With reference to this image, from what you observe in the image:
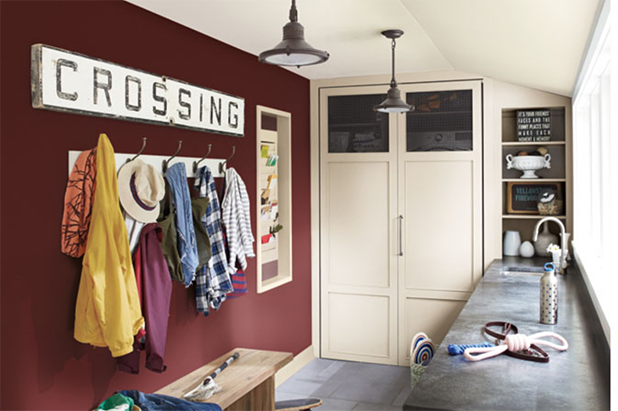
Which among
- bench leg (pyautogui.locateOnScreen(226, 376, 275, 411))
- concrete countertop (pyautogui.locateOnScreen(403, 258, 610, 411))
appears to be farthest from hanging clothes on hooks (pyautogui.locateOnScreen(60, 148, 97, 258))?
concrete countertop (pyautogui.locateOnScreen(403, 258, 610, 411))

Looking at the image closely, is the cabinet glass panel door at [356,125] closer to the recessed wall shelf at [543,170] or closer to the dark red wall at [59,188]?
the recessed wall shelf at [543,170]

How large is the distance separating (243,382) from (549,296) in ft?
5.26

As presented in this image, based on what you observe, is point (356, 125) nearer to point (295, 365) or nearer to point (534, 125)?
point (534, 125)

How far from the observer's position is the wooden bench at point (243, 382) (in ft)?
10.5

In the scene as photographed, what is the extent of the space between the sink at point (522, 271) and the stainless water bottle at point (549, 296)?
1565 millimetres

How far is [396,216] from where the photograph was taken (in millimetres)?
5254

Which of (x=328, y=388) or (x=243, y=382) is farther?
(x=328, y=388)

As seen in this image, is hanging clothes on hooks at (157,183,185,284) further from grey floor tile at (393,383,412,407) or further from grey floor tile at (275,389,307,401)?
grey floor tile at (393,383,412,407)

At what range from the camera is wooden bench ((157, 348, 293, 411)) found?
3.19 meters

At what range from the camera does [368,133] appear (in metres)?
5.29

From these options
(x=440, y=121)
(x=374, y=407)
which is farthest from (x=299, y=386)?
(x=440, y=121)

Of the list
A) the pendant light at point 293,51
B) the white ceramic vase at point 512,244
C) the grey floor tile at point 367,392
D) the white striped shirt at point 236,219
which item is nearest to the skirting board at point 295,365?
the grey floor tile at point 367,392

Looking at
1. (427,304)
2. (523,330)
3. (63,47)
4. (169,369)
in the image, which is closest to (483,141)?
(427,304)

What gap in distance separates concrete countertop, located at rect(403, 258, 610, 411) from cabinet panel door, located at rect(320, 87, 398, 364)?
208 centimetres
